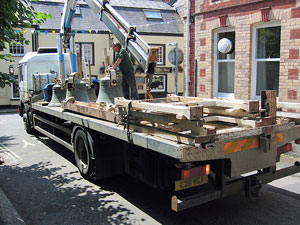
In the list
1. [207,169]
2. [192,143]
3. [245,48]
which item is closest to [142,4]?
[245,48]

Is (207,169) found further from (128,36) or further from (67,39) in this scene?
(67,39)

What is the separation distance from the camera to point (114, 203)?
17.3 ft

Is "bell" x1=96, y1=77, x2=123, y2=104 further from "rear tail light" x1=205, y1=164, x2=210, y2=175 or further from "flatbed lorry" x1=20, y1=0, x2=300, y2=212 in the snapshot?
"rear tail light" x1=205, y1=164, x2=210, y2=175

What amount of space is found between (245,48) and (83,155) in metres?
5.01

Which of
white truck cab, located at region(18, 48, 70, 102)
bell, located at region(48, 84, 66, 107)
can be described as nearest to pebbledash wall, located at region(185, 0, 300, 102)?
bell, located at region(48, 84, 66, 107)

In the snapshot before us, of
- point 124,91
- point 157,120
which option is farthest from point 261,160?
point 124,91

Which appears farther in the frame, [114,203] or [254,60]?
[254,60]

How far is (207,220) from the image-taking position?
462 cm

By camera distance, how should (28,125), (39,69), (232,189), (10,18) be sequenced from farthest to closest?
1. (28,125)
2. (39,69)
3. (10,18)
4. (232,189)

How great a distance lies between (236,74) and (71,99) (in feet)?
14.7

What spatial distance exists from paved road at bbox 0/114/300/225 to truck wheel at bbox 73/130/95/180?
223mm

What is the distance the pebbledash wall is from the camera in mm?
7762

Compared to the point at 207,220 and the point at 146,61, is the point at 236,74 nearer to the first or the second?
the point at 146,61

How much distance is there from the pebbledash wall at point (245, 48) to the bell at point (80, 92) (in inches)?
144
